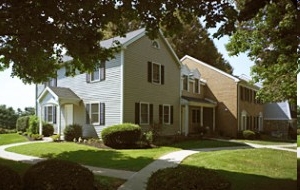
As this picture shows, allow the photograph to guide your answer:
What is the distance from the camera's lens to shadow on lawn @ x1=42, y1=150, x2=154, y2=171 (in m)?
5.32

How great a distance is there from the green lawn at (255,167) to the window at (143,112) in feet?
3.41

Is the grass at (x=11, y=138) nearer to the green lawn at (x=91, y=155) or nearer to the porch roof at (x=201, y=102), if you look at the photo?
the green lawn at (x=91, y=155)

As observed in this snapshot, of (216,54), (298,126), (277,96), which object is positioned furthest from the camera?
(216,54)

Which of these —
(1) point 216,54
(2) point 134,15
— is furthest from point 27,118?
(1) point 216,54

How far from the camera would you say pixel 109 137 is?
18.5ft

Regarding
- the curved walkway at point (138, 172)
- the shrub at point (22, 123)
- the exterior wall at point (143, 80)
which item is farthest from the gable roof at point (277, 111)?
the shrub at point (22, 123)

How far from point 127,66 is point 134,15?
3.35 feet

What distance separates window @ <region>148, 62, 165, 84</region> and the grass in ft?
7.74

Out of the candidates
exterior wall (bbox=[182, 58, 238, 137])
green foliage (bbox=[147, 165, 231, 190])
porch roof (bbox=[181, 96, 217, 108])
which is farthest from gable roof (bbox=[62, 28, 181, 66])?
green foliage (bbox=[147, 165, 231, 190])

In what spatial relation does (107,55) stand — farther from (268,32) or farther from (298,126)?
(298,126)

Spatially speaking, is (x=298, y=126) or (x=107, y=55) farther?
(x=107, y=55)

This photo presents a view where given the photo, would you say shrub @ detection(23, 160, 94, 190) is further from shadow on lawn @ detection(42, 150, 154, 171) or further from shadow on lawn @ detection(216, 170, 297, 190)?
shadow on lawn @ detection(216, 170, 297, 190)

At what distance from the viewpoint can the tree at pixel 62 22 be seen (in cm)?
516

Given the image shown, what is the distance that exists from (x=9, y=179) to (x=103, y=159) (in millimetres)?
1350
